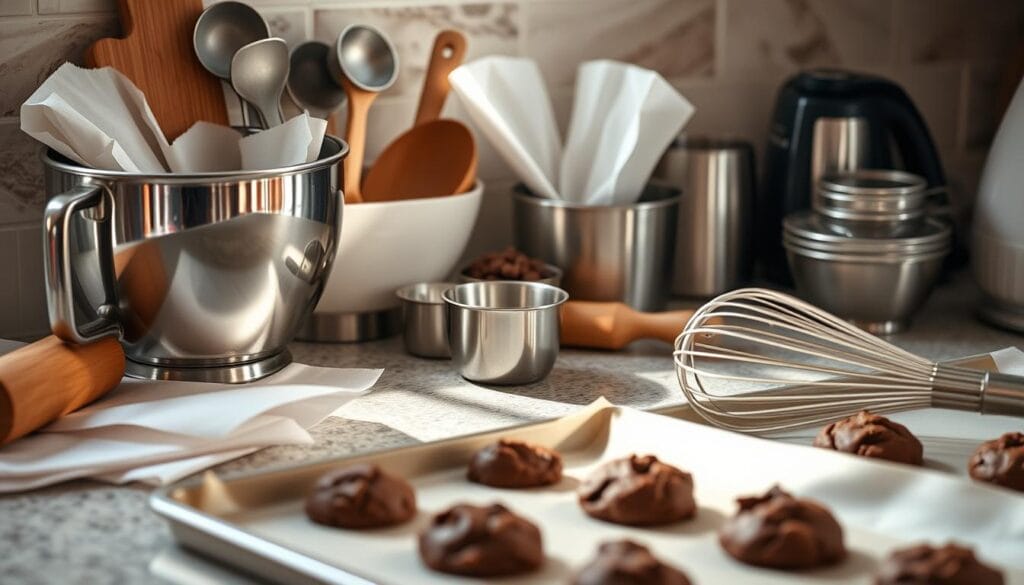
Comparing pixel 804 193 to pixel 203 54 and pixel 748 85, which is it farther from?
pixel 203 54

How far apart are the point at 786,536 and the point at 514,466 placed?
0.16 metres

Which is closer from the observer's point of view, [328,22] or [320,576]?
[320,576]

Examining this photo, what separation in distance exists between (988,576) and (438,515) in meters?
0.24

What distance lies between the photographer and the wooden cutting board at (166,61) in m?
0.94

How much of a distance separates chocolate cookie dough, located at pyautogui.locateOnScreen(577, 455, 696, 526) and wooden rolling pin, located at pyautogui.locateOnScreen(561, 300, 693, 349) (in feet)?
1.07

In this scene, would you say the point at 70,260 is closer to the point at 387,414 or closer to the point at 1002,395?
the point at 387,414

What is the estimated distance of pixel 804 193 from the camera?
1176 millimetres

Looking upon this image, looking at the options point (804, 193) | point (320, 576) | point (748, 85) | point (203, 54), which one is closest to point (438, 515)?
point (320, 576)

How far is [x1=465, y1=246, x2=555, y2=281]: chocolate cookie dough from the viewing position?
1.02 metres

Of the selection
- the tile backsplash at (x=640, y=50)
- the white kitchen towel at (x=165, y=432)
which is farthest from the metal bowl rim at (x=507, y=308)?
the tile backsplash at (x=640, y=50)

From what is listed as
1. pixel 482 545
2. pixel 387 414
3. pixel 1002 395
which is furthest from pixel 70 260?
pixel 1002 395

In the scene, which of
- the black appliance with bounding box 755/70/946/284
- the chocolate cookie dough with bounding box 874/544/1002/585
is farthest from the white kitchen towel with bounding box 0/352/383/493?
the black appliance with bounding box 755/70/946/284

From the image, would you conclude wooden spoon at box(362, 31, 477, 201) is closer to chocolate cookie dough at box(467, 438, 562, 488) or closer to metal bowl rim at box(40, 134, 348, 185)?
metal bowl rim at box(40, 134, 348, 185)

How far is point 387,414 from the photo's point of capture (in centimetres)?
86
